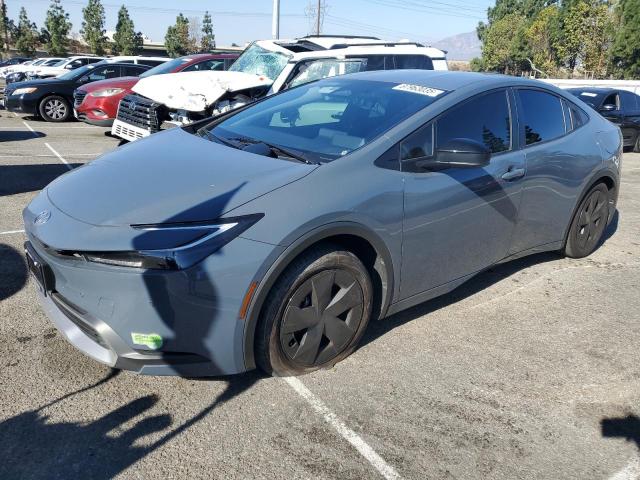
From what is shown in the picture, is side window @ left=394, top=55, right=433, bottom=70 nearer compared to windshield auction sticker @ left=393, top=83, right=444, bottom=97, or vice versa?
windshield auction sticker @ left=393, top=83, right=444, bottom=97

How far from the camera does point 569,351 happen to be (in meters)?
3.68

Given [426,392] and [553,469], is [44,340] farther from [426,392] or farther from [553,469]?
[553,469]

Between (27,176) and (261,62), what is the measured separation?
384cm

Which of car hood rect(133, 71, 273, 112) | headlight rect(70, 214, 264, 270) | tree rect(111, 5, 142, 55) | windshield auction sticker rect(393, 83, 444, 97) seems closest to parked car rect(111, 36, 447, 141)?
car hood rect(133, 71, 273, 112)

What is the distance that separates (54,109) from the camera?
13.8 metres

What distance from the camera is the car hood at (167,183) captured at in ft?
9.00

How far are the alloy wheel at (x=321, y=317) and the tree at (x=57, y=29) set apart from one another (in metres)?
63.4

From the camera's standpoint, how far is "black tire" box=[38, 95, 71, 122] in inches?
536

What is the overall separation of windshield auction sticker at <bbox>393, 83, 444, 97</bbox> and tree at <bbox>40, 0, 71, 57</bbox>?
205 feet

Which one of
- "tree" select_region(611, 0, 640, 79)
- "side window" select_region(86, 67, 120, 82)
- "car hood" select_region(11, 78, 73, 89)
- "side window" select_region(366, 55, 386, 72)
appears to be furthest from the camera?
"tree" select_region(611, 0, 640, 79)

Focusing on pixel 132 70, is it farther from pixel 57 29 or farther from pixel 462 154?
pixel 57 29

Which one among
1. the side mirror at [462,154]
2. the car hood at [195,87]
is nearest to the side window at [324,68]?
the car hood at [195,87]

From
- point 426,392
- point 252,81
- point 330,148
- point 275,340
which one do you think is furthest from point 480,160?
point 252,81

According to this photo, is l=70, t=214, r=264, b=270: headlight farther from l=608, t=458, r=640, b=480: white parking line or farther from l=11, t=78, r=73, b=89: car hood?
l=11, t=78, r=73, b=89: car hood
